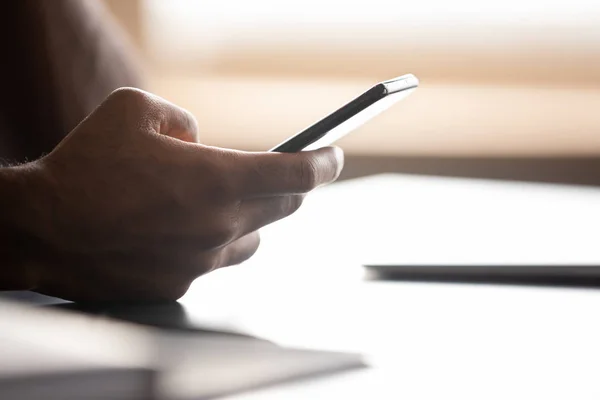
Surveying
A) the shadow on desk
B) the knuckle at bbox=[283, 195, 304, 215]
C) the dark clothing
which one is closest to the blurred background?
the dark clothing

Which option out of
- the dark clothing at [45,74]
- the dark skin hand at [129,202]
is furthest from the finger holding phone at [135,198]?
the dark clothing at [45,74]

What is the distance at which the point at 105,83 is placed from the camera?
0.91m

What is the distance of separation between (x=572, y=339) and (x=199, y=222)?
0.83 ft

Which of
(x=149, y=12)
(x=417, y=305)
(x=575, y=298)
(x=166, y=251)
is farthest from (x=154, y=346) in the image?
(x=149, y=12)

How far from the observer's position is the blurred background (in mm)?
1640

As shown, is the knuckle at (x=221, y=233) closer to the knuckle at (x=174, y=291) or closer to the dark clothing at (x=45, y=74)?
the knuckle at (x=174, y=291)

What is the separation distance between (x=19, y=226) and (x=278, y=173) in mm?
183

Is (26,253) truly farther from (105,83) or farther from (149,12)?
(149,12)

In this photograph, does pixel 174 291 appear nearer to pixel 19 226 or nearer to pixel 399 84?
pixel 19 226

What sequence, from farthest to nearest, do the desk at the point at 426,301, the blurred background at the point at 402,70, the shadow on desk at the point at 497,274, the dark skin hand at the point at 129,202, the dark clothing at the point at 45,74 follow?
1. the blurred background at the point at 402,70
2. the dark clothing at the point at 45,74
3. the shadow on desk at the point at 497,274
4. the dark skin hand at the point at 129,202
5. the desk at the point at 426,301

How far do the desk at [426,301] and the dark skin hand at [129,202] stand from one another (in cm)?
6

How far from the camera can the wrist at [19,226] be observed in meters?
0.53

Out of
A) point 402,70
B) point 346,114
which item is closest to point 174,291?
point 346,114

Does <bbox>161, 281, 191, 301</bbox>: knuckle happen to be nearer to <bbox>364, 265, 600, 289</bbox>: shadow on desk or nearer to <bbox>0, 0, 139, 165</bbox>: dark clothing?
<bbox>364, 265, 600, 289</bbox>: shadow on desk
